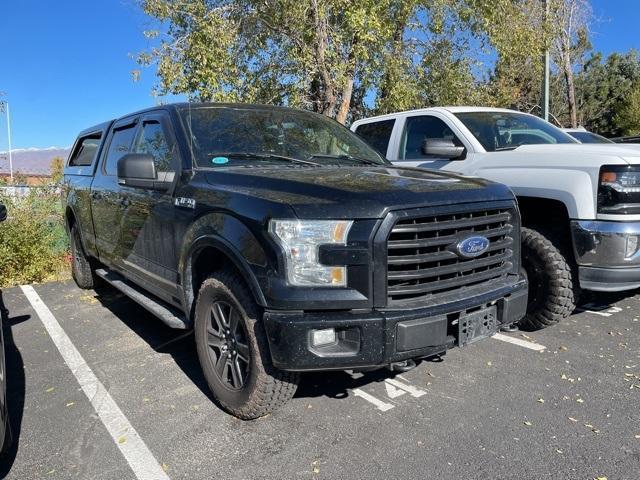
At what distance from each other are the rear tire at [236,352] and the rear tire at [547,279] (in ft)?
8.20

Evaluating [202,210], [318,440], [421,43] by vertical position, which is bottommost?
[318,440]

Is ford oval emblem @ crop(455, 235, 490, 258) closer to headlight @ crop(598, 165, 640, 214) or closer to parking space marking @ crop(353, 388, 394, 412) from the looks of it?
parking space marking @ crop(353, 388, 394, 412)

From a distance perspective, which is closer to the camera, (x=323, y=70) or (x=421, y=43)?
(x=323, y=70)

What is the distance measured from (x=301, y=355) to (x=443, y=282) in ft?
2.99

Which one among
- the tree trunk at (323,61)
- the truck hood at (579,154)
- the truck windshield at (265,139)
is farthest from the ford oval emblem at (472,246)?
the tree trunk at (323,61)

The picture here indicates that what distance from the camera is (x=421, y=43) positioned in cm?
1241

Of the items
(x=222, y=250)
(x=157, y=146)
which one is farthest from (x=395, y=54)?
(x=222, y=250)

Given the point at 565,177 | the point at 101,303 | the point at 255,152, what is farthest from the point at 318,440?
the point at 101,303

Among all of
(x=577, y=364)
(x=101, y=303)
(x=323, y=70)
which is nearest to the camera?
(x=577, y=364)

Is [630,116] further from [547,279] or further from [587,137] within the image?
[547,279]

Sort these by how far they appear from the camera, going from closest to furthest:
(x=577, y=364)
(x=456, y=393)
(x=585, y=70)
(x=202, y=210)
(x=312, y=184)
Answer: (x=312, y=184) < (x=202, y=210) < (x=456, y=393) < (x=577, y=364) < (x=585, y=70)

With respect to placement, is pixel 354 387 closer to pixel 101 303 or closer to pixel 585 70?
pixel 101 303

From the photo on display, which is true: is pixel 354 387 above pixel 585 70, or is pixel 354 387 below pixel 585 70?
below

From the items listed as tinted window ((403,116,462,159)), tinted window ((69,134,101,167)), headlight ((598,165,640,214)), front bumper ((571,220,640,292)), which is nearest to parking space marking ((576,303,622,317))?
front bumper ((571,220,640,292))
